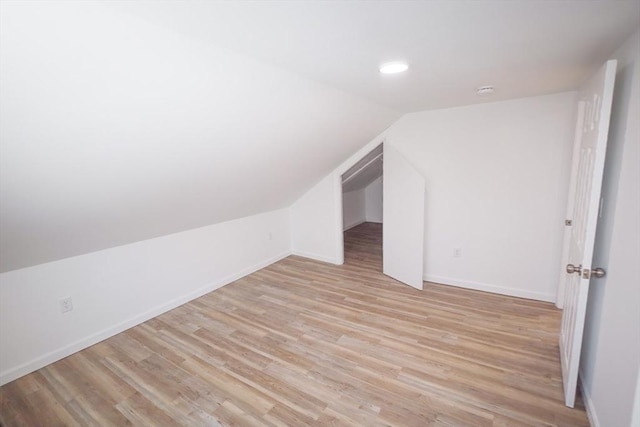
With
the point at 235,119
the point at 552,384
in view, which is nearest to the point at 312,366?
the point at 552,384

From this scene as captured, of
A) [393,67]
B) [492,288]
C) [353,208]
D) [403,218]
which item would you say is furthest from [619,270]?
[353,208]

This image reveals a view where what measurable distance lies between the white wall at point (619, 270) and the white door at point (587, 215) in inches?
3.0

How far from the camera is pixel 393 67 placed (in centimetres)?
169

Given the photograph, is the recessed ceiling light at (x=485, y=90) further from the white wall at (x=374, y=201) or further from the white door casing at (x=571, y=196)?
the white wall at (x=374, y=201)

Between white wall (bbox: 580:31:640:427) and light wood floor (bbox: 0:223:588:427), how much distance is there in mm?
368

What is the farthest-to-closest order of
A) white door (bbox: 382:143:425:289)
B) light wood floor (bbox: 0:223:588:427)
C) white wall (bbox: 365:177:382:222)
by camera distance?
white wall (bbox: 365:177:382:222), white door (bbox: 382:143:425:289), light wood floor (bbox: 0:223:588:427)

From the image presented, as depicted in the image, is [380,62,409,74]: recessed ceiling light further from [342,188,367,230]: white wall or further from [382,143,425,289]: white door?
[342,188,367,230]: white wall

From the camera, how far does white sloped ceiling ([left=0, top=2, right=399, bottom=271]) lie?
1.03 m

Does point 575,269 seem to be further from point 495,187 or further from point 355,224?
point 355,224

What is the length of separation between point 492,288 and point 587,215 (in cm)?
185

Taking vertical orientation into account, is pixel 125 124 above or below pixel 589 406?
above

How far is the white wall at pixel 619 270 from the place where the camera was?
48.8 inches

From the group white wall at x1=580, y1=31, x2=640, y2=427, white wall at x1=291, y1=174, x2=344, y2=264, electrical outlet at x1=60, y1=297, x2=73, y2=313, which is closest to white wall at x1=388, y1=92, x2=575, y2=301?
white wall at x1=291, y1=174, x2=344, y2=264

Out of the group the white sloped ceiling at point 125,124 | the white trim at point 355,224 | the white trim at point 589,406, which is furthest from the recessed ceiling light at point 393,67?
the white trim at point 355,224
